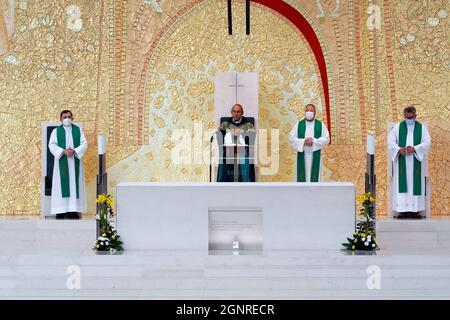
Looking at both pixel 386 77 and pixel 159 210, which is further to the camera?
pixel 386 77

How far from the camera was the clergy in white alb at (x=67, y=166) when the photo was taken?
10.2 meters

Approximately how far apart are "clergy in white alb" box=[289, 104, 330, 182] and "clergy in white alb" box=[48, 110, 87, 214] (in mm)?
2609

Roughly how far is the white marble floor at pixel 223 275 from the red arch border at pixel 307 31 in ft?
11.4

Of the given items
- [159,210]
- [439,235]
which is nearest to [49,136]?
[159,210]

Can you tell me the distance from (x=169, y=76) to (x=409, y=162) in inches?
130

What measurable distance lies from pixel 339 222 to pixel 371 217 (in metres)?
0.34

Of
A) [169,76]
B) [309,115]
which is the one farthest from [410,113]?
[169,76]

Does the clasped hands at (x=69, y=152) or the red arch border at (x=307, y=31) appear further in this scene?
the red arch border at (x=307, y=31)

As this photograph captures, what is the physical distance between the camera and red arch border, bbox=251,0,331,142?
36.2 ft

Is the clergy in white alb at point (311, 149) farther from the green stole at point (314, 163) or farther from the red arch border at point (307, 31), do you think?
the red arch border at point (307, 31)

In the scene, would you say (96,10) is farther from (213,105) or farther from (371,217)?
(371,217)

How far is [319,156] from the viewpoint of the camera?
33.8 ft

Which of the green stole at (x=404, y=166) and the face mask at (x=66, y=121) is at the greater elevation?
the face mask at (x=66, y=121)

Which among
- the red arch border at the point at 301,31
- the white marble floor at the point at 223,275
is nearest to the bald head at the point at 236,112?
the red arch border at the point at 301,31
